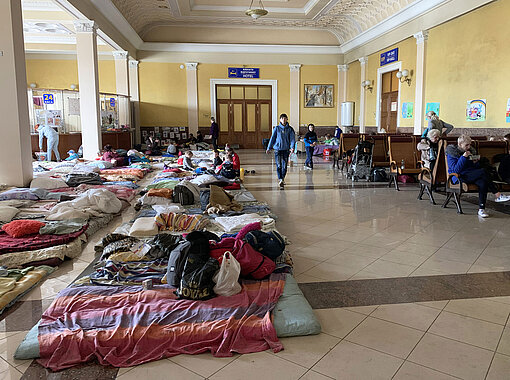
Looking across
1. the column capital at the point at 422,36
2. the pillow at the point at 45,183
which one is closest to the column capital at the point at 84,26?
the pillow at the point at 45,183

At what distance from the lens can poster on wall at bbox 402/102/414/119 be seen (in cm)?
1398

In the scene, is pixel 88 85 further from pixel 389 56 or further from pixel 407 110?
pixel 389 56

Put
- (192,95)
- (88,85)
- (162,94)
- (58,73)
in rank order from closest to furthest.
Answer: (88,85) → (58,73) → (162,94) → (192,95)

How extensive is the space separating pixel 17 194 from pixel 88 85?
6326 millimetres

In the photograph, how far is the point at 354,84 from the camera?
20.0m

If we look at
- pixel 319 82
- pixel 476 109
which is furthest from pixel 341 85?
pixel 476 109

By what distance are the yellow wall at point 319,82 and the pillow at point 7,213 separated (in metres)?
17.0

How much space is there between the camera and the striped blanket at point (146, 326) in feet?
8.90

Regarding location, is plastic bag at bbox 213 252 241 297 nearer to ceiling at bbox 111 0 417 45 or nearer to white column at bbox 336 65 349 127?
ceiling at bbox 111 0 417 45

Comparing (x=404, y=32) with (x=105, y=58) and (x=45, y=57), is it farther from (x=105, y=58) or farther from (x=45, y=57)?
(x=45, y=57)

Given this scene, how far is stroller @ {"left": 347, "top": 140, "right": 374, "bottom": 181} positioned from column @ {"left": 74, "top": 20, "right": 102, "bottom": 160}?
762cm

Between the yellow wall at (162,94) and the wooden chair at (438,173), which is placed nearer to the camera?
the wooden chair at (438,173)

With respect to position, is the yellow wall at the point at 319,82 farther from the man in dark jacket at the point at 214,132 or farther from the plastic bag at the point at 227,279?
the plastic bag at the point at 227,279

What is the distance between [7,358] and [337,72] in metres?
20.6
